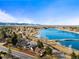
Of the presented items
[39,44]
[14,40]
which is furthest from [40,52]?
[14,40]

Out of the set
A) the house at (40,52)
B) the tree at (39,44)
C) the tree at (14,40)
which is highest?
the tree at (14,40)

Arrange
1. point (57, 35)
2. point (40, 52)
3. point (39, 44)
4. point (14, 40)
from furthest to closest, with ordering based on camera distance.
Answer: point (57, 35) → point (14, 40) → point (39, 44) → point (40, 52)

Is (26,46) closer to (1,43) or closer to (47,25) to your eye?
(1,43)

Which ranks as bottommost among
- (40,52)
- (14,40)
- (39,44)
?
(40,52)

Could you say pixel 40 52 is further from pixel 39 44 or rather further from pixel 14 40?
pixel 14 40

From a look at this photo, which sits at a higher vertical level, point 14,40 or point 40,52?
point 14,40

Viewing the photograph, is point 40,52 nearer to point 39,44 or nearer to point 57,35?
point 39,44

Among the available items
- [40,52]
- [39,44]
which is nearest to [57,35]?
[39,44]

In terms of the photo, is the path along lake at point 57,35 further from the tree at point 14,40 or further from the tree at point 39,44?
the tree at point 14,40

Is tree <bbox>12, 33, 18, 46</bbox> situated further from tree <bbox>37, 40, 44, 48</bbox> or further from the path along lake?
the path along lake

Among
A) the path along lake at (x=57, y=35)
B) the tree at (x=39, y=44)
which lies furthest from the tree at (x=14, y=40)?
the path along lake at (x=57, y=35)

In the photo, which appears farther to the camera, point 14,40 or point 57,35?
point 57,35

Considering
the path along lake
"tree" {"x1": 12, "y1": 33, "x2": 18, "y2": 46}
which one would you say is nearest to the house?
"tree" {"x1": 12, "y1": 33, "x2": 18, "y2": 46}

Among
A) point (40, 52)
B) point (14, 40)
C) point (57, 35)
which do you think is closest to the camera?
point (40, 52)
